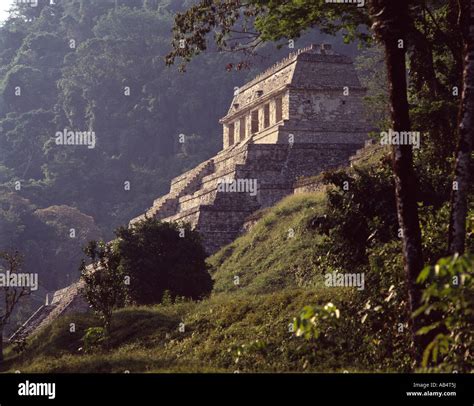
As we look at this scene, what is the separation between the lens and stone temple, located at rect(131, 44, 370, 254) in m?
44.2

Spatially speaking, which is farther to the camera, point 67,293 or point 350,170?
point 67,293

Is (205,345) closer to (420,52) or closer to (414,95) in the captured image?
(420,52)

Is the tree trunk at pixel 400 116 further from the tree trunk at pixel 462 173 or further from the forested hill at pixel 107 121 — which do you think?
the forested hill at pixel 107 121

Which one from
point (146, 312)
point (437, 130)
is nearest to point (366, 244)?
point (437, 130)

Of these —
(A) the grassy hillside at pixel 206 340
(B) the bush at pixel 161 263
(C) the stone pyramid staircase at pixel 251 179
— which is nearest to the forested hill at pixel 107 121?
(C) the stone pyramid staircase at pixel 251 179

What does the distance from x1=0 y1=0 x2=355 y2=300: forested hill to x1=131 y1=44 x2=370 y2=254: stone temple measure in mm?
18689

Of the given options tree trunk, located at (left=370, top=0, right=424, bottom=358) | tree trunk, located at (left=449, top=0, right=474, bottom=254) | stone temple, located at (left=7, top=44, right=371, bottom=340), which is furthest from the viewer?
stone temple, located at (left=7, top=44, right=371, bottom=340)

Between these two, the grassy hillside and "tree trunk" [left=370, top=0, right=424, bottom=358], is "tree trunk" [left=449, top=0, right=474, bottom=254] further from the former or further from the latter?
the grassy hillside

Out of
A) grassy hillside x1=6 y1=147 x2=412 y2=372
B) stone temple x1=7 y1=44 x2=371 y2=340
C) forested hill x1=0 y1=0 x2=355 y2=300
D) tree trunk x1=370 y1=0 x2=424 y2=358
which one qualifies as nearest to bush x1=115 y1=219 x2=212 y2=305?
grassy hillside x1=6 y1=147 x2=412 y2=372

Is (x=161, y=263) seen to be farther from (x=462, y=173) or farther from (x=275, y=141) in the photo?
(x=275, y=141)

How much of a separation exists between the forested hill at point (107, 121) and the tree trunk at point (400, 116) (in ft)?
184

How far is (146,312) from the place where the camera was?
81.6ft

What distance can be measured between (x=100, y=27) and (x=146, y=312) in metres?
81.0
